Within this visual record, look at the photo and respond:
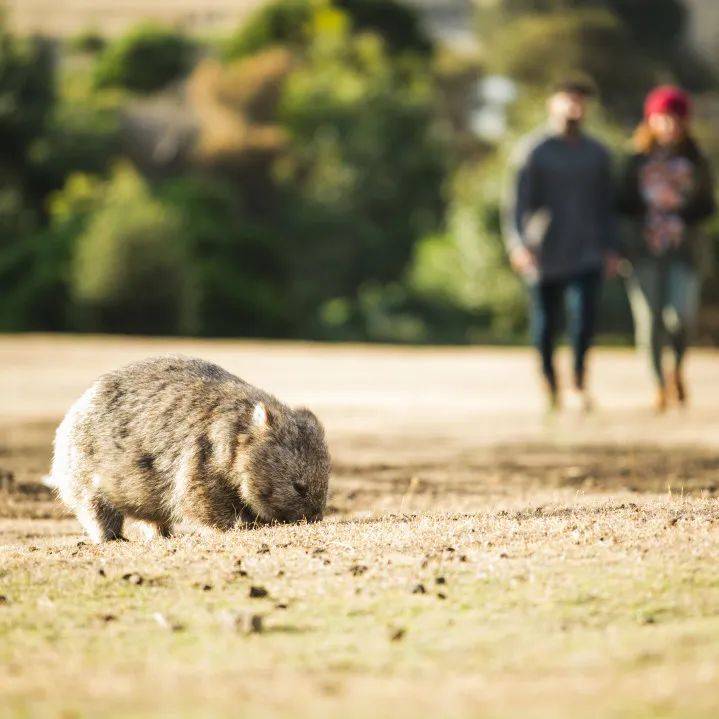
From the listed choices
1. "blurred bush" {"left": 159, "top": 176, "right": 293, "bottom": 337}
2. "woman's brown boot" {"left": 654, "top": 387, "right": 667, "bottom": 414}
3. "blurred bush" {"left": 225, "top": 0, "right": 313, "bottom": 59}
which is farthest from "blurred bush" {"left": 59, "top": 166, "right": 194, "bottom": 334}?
"blurred bush" {"left": 225, "top": 0, "right": 313, "bottom": 59}

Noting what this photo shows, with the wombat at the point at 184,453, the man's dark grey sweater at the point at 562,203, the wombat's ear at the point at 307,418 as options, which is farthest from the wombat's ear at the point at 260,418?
the man's dark grey sweater at the point at 562,203

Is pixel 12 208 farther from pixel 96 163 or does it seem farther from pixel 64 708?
pixel 64 708

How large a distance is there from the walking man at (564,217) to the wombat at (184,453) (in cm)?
581

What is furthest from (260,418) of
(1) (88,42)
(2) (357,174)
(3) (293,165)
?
(1) (88,42)

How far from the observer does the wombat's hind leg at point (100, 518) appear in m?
7.18

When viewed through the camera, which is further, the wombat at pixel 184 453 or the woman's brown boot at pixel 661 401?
the woman's brown boot at pixel 661 401

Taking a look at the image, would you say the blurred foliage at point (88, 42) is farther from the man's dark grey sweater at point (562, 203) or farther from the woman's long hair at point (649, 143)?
the woman's long hair at point (649, 143)

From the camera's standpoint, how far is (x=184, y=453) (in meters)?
6.96

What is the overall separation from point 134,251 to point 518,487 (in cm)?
2062

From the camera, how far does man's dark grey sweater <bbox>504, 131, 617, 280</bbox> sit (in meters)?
12.6

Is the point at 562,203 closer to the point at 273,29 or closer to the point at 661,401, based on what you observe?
the point at 661,401

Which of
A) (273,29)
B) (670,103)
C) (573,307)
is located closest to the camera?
(670,103)

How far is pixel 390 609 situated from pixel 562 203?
8238mm

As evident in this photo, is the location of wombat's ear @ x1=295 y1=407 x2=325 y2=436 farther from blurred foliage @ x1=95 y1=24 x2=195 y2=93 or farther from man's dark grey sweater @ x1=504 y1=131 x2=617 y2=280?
blurred foliage @ x1=95 y1=24 x2=195 y2=93
